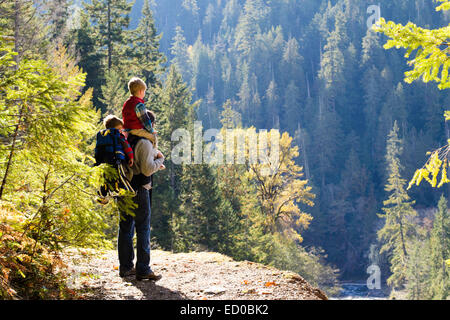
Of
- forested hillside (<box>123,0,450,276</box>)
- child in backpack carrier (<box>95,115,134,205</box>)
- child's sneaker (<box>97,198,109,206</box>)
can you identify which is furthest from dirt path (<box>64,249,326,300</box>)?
forested hillside (<box>123,0,450,276</box>)

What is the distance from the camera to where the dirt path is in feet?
14.2

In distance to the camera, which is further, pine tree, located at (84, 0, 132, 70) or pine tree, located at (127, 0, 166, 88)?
pine tree, located at (127, 0, 166, 88)

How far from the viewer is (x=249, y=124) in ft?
315

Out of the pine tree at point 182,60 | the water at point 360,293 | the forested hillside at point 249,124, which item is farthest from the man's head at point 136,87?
the pine tree at point 182,60

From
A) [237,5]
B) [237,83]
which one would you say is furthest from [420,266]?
[237,5]

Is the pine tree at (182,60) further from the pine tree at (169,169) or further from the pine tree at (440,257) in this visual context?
the pine tree at (440,257)

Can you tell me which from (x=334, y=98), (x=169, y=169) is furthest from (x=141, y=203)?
(x=334, y=98)

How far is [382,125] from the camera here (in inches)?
3492

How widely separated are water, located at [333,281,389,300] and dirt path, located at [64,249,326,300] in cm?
4836

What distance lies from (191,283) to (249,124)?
9148cm

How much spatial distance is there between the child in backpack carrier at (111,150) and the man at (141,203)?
0.13m

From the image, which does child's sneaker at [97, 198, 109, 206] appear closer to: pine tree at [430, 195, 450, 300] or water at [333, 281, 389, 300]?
pine tree at [430, 195, 450, 300]

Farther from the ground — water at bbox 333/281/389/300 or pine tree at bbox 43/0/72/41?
pine tree at bbox 43/0/72/41

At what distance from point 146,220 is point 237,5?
14380 centimetres
